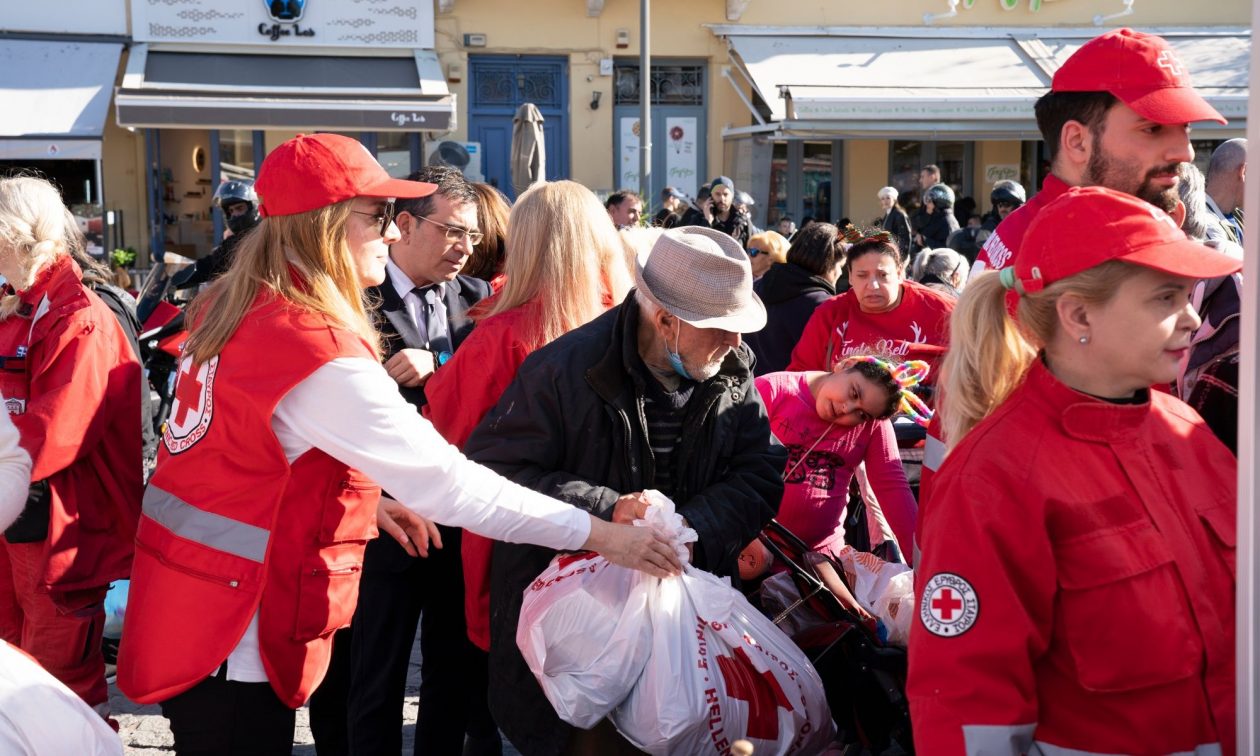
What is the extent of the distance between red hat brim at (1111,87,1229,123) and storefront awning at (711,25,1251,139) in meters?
14.8

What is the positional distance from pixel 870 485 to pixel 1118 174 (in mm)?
1739

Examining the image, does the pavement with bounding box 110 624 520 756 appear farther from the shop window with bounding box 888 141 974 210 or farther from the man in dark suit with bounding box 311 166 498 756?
the shop window with bounding box 888 141 974 210

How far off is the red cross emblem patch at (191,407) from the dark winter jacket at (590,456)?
0.70 m

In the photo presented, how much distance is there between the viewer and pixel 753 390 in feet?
10.8

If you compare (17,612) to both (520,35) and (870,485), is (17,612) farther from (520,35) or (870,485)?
(520,35)

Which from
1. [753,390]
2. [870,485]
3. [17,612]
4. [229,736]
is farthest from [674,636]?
[17,612]

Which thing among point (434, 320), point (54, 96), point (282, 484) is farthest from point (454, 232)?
point (54, 96)

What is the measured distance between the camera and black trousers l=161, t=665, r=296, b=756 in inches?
105

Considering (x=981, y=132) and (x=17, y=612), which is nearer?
(x=17, y=612)

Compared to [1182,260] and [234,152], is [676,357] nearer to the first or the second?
[1182,260]

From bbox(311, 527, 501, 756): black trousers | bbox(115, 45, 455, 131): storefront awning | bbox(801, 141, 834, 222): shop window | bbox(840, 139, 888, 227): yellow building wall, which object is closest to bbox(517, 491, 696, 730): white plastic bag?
bbox(311, 527, 501, 756): black trousers

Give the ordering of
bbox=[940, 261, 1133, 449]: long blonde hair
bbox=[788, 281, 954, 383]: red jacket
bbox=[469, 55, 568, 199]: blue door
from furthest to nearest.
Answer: bbox=[469, 55, 568, 199]: blue door → bbox=[788, 281, 954, 383]: red jacket → bbox=[940, 261, 1133, 449]: long blonde hair

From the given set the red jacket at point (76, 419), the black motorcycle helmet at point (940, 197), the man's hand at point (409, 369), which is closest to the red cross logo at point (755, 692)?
the man's hand at point (409, 369)

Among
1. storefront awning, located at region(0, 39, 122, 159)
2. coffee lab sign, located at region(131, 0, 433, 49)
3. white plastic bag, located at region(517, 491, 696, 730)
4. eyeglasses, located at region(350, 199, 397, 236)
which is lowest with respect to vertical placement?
white plastic bag, located at region(517, 491, 696, 730)
